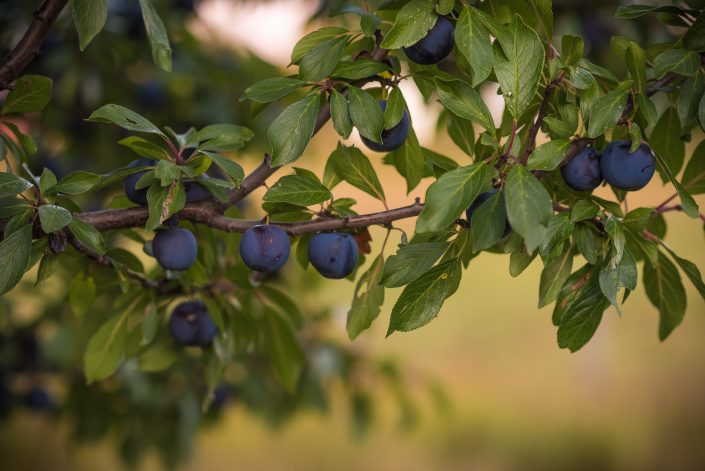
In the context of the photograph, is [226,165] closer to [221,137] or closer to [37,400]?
[221,137]

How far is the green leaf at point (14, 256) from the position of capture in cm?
72

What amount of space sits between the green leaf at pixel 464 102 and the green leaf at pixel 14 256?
15.7 inches

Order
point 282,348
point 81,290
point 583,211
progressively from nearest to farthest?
point 583,211, point 81,290, point 282,348

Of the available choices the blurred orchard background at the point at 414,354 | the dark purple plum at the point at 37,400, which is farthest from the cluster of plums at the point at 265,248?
the dark purple plum at the point at 37,400

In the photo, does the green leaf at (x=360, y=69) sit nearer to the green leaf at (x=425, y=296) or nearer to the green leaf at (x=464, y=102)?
the green leaf at (x=464, y=102)

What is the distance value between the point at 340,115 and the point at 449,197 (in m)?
0.18

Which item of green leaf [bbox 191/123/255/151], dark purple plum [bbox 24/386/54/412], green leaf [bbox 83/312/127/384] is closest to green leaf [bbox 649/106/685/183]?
green leaf [bbox 191/123/255/151]

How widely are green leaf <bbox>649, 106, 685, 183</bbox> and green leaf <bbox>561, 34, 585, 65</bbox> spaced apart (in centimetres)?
18

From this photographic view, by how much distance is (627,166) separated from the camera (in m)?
0.73

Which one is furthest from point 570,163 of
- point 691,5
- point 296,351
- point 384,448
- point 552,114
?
point 384,448

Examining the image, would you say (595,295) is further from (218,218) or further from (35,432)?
(35,432)

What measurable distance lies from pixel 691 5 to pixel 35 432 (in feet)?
8.56

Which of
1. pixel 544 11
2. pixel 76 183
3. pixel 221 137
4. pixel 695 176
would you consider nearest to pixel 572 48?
pixel 544 11

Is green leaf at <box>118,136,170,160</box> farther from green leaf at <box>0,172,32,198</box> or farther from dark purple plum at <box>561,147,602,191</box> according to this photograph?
dark purple plum at <box>561,147,602,191</box>
